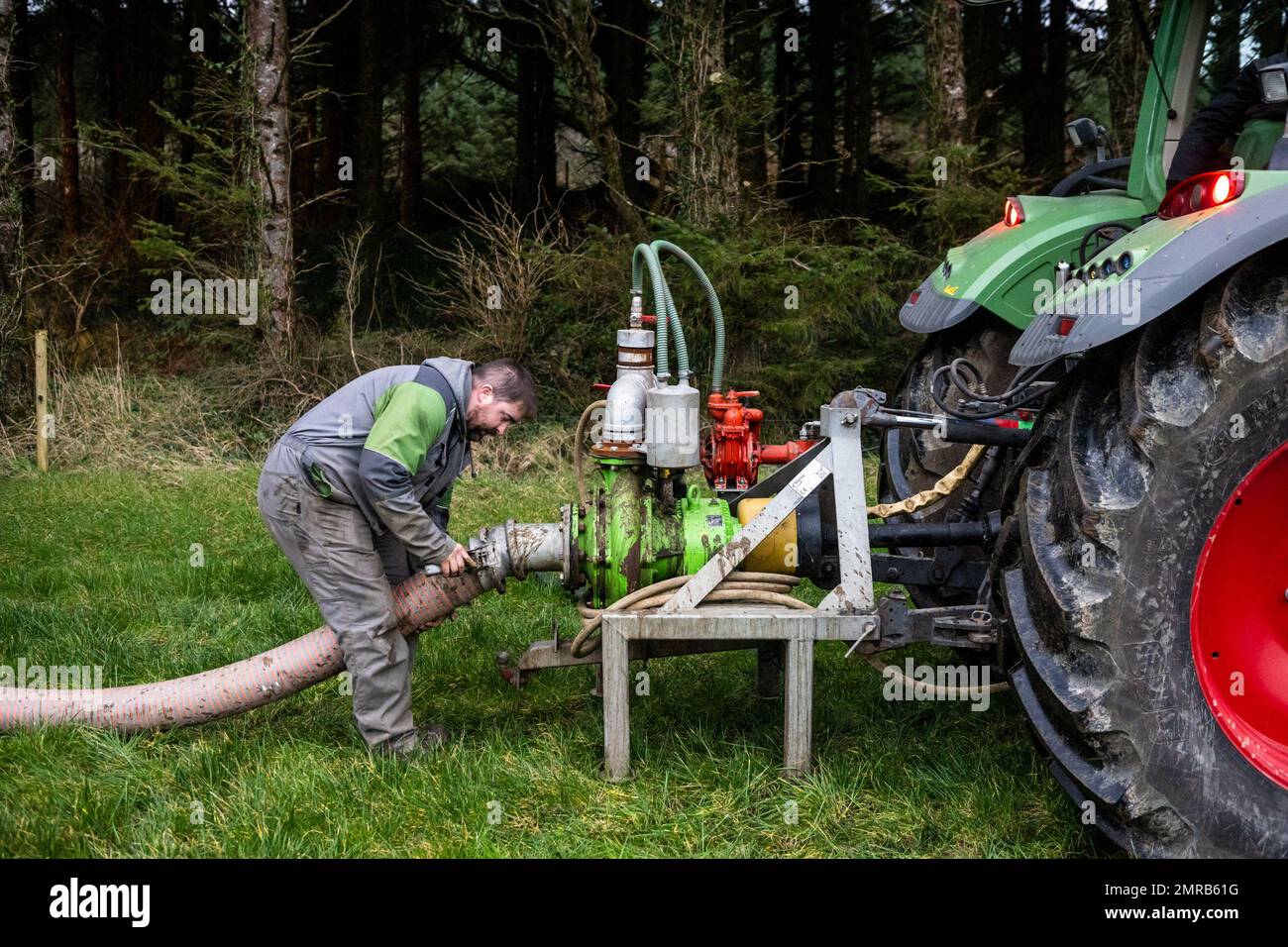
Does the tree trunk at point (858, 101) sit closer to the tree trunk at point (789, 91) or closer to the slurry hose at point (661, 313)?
the tree trunk at point (789, 91)

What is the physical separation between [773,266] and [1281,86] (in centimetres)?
608

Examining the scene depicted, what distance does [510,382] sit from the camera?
154 inches

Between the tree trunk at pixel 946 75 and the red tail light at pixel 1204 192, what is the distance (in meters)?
7.97

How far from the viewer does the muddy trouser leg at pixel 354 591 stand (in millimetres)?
3885

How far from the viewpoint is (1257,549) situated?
3.09 m

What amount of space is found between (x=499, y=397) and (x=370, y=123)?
1242 cm

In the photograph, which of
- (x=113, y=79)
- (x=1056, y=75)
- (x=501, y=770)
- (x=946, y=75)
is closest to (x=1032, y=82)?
(x=1056, y=75)

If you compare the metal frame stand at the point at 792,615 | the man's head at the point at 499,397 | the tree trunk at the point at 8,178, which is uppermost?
the tree trunk at the point at 8,178

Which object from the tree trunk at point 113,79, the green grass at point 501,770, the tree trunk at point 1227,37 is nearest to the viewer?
the green grass at point 501,770

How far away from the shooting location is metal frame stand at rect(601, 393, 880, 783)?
141 inches

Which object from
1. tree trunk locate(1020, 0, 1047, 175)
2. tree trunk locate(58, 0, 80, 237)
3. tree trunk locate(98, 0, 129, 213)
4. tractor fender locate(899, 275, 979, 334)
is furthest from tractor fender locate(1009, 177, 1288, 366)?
tree trunk locate(98, 0, 129, 213)

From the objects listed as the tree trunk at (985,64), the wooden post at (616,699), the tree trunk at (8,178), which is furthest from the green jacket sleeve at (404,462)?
the tree trunk at (985,64)

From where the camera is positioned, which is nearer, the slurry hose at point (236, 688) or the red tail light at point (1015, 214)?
the slurry hose at point (236, 688)

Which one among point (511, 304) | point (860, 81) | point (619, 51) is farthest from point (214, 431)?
point (860, 81)
